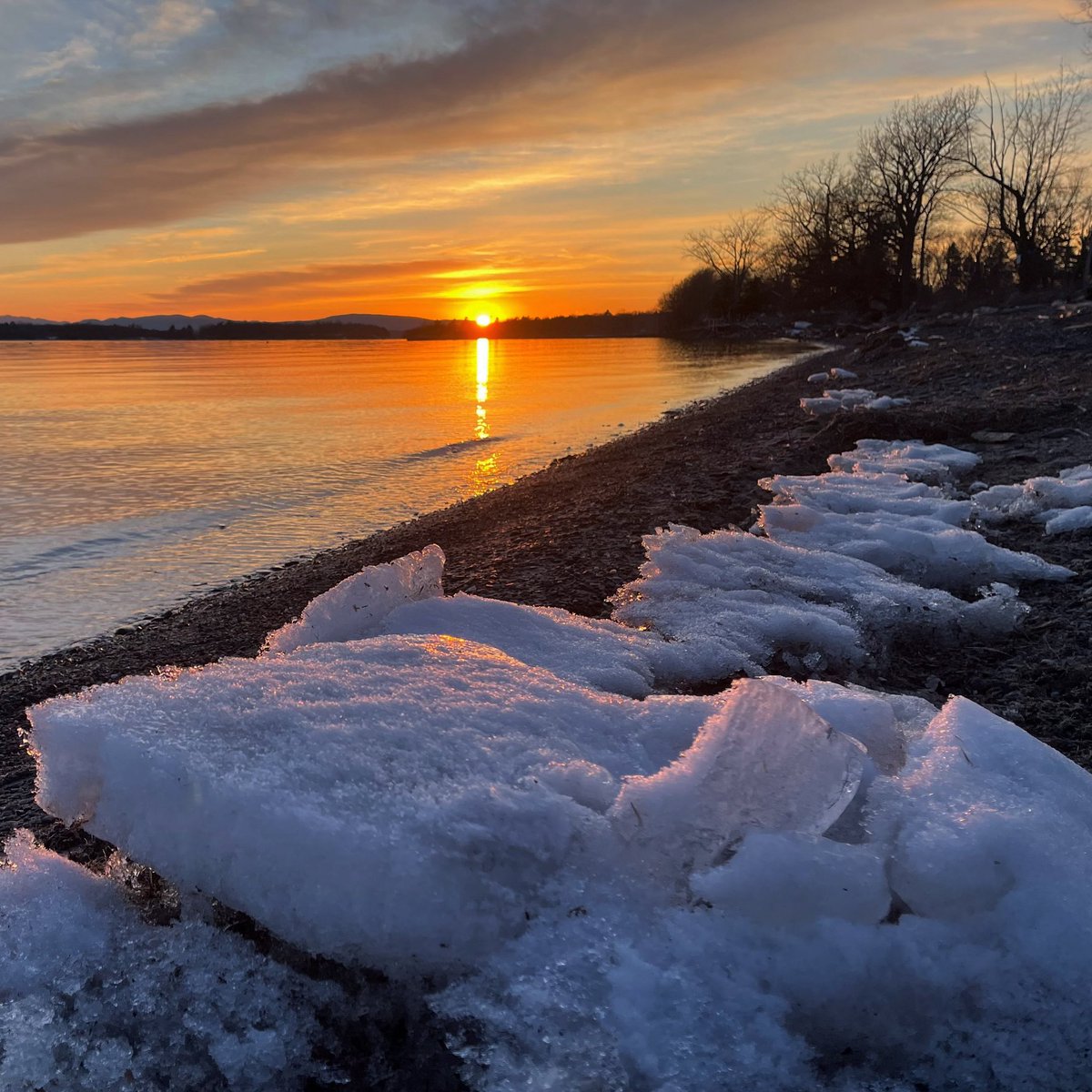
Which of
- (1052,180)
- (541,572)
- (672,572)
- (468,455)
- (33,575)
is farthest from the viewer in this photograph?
(1052,180)

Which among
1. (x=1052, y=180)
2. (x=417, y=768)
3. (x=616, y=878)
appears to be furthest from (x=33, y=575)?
(x=1052, y=180)

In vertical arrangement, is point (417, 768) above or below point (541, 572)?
above

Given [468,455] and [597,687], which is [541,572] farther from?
[468,455]

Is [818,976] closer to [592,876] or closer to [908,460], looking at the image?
[592,876]

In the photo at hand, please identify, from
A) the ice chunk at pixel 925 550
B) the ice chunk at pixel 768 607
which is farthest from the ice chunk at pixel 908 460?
the ice chunk at pixel 768 607

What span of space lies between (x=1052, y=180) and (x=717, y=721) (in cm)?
4828

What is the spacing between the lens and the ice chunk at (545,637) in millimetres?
2367

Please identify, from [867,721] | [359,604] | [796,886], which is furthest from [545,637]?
[796,886]

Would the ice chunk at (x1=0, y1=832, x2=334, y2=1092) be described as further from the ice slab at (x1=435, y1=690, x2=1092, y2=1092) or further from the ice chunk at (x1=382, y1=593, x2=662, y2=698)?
the ice chunk at (x1=382, y1=593, x2=662, y2=698)

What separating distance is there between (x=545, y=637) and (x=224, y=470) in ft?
33.8

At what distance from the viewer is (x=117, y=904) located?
1.44 metres

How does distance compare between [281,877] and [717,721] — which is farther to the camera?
[717,721]

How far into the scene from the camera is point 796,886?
129 centimetres

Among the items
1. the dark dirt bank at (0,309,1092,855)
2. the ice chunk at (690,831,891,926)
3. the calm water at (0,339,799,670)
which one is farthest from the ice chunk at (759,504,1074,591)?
the calm water at (0,339,799,670)
